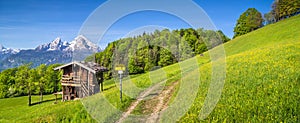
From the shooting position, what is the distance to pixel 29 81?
48.5 m

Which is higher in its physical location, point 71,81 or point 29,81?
point 71,81

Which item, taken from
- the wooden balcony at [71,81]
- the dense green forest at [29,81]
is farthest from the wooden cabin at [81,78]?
the dense green forest at [29,81]

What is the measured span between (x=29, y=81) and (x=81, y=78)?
23.4 m

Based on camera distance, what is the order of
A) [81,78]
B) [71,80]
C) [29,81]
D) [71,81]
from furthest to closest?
[29,81]
[71,80]
[71,81]
[81,78]

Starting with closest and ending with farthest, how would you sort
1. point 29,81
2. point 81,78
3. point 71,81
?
point 81,78
point 71,81
point 29,81

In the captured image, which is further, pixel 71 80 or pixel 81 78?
pixel 71 80

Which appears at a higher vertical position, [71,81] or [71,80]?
[71,80]

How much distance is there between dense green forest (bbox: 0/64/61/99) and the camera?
48719mm

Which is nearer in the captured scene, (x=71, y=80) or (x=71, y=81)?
(x=71, y=81)

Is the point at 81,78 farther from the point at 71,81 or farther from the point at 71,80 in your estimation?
the point at 71,80

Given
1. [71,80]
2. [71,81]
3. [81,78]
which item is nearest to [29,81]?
[71,80]

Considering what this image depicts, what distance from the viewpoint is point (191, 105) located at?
37.4ft

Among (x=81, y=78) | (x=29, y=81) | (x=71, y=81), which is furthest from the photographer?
(x=29, y=81)

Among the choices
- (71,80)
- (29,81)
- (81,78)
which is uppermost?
(81,78)
